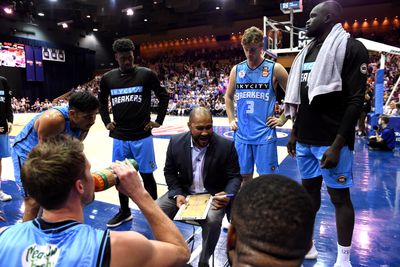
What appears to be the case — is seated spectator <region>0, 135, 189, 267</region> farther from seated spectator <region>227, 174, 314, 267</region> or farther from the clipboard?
the clipboard

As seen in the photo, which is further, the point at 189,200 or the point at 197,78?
the point at 197,78

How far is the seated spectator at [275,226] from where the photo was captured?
0.67 meters

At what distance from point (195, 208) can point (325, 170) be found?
3.13 feet

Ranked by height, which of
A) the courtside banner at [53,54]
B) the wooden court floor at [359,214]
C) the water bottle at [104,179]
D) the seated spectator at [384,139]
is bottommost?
the wooden court floor at [359,214]

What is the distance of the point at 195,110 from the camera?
2572mm

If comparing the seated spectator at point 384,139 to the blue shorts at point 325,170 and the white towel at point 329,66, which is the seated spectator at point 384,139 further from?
the white towel at point 329,66

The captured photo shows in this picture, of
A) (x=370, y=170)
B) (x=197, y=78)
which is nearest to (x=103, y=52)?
(x=197, y=78)

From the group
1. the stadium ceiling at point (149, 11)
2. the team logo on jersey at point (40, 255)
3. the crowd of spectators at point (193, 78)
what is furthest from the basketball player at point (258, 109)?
the stadium ceiling at point (149, 11)

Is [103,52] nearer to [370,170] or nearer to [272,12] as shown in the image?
[272,12]

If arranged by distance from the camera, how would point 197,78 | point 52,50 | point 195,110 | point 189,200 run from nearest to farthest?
point 189,200 < point 195,110 < point 197,78 < point 52,50

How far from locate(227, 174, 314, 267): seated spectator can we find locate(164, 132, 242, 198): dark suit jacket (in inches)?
71.6

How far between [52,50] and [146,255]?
28406 mm

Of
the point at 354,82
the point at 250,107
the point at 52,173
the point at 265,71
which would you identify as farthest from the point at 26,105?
the point at 52,173

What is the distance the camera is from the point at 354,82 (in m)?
2.15
